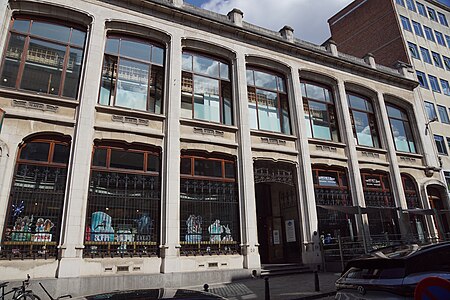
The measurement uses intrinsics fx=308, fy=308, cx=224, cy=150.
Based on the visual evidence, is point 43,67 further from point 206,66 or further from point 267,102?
point 267,102

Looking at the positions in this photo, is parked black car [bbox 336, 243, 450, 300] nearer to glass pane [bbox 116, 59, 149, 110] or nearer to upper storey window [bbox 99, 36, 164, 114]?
upper storey window [bbox 99, 36, 164, 114]

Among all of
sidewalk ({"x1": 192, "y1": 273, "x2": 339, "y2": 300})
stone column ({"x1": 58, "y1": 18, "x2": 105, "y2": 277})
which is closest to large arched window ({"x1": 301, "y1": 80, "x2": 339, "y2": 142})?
sidewalk ({"x1": 192, "y1": 273, "x2": 339, "y2": 300})

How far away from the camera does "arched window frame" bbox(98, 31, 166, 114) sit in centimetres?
1297

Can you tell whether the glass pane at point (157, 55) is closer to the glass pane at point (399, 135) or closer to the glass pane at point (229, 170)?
the glass pane at point (229, 170)

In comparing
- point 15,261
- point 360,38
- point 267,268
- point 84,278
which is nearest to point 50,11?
point 15,261

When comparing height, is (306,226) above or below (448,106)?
below

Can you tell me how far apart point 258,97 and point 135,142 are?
23.6 feet

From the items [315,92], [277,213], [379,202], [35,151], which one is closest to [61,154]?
[35,151]

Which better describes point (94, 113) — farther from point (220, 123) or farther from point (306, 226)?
point (306, 226)

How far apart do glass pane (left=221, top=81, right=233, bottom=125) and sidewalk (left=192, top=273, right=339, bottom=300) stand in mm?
7335

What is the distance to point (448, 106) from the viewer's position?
25.4 m

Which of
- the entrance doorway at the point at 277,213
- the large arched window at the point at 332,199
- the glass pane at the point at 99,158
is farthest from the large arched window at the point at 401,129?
the glass pane at the point at 99,158

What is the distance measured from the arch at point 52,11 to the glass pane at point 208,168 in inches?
299

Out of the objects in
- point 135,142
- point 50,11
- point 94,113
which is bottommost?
point 135,142
